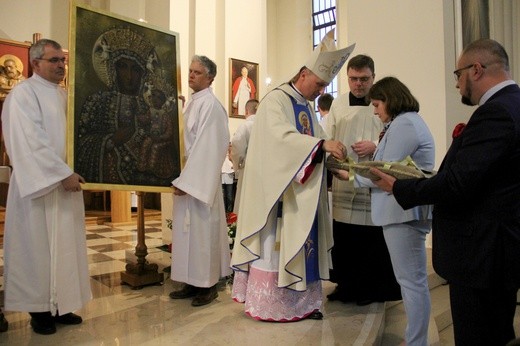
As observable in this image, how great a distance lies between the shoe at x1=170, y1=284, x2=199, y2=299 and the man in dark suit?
7.36 feet

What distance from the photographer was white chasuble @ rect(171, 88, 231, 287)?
3.40 meters

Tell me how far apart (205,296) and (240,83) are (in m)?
6.09

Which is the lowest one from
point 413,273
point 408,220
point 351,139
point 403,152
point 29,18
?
point 413,273

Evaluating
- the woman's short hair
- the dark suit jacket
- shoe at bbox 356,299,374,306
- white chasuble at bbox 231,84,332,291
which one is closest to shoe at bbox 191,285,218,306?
white chasuble at bbox 231,84,332,291

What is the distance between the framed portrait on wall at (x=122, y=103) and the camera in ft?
9.68

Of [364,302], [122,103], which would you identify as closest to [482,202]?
[364,302]

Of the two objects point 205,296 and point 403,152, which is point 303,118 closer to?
point 403,152

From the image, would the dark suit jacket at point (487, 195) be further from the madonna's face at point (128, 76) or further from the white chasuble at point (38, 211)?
the madonna's face at point (128, 76)

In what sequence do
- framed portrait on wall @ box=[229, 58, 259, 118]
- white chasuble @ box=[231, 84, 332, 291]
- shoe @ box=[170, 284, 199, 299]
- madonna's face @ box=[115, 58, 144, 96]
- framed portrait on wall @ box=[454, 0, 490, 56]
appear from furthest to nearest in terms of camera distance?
framed portrait on wall @ box=[229, 58, 259, 118]
framed portrait on wall @ box=[454, 0, 490, 56]
shoe @ box=[170, 284, 199, 299]
madonna's face @ box=[115, 58, 144, 96]
white chasuble @ box=[231, 84, 332, 291]

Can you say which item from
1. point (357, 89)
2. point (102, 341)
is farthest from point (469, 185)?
point (102, 341)

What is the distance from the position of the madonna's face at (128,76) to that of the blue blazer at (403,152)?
190 centimetres

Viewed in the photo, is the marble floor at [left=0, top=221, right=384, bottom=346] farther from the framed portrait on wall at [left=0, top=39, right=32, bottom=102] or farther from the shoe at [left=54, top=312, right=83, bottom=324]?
the framed portrait on wall at [left=0, top=39, right=32, bottom=102]

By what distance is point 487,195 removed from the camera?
1.70 meters

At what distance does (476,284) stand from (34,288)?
2.49 m
